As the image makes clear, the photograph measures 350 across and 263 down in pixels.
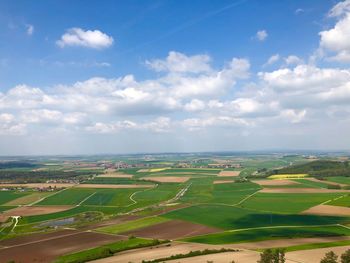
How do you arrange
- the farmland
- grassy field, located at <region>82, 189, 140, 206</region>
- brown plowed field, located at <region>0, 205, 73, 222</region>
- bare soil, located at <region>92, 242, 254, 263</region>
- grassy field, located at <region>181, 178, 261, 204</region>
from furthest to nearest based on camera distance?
grassy field, located at <region>181, 178, 261, 204</region> → grassy field, located at <region>82, 189, 140, 206</region> → brown plowed field, located at <region>0, 205, 73, 222</region> → the farmland → bare soil, located at <region>92, 242, 254, 263</region>

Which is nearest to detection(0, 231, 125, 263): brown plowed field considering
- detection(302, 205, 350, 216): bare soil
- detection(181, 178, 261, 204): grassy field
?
A: detection(181, 178, 261, 204): grassy field

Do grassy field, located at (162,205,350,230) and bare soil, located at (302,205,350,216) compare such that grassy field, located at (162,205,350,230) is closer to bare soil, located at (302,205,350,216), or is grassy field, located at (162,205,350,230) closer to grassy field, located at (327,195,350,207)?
bare soil, located at (302,205,350,216)

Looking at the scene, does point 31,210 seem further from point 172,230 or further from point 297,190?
point 297,190

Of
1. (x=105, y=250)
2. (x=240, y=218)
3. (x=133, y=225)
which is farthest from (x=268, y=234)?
(x=105, y=250)

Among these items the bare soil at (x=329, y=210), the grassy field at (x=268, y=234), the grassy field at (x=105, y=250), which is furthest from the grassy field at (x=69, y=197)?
the bare soil at (x=329, y=210)

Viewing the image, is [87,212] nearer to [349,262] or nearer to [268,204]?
[268,204]

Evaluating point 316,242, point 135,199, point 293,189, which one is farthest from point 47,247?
point 293,189
